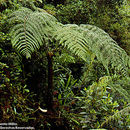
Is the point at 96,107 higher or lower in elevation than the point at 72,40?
lower

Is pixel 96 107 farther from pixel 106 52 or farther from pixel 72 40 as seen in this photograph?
pixel 72 40

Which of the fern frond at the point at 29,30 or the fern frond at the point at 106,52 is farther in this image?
the fern frond at the point at 106,52

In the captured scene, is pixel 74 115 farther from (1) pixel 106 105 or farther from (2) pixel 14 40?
(2) pixel 14 40

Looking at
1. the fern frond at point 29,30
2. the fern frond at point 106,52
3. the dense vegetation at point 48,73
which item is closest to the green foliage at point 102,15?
the dense vegetation at point 48,73

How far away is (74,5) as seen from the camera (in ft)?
12.8

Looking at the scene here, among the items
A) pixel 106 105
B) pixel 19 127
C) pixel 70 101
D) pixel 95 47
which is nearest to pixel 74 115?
pixel 70 101

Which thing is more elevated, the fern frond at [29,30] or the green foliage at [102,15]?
the green foliage at [102,15]

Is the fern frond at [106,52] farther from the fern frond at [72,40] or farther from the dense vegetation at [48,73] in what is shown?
the fern frond at [72,40]

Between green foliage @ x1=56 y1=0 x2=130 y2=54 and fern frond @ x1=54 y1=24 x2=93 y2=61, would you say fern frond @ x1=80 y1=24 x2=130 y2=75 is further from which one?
green foliage @ x1=56 y1=0 x2=130 y2=54

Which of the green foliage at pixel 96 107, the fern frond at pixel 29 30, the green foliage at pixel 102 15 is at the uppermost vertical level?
the green foliage at pixel 102 15

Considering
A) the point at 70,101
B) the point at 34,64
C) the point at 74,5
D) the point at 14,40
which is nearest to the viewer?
the point at 14,40

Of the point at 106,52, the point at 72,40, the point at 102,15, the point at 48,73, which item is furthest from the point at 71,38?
the point at 102,15

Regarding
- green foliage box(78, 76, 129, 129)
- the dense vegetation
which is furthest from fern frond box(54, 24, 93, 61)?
green foliage box(78, 76, 129, 129)

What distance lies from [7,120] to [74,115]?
924mm
